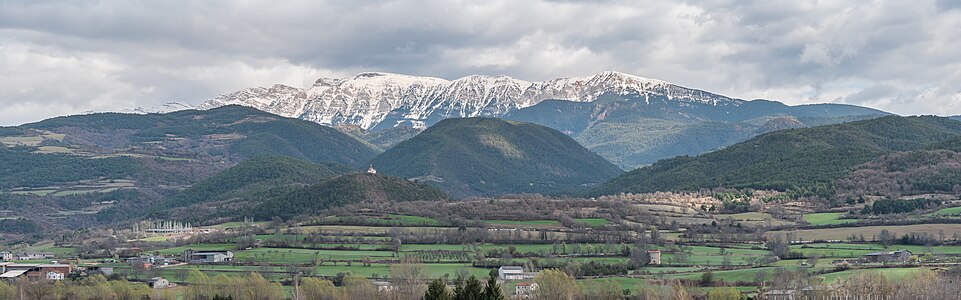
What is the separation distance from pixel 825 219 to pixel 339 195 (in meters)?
63.0

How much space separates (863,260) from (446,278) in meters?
34.1

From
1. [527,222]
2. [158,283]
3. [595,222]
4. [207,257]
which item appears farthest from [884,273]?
[207,257]

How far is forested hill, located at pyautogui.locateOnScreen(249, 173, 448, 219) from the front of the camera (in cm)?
16412

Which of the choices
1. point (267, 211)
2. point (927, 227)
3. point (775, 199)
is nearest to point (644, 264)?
point (927, 227)

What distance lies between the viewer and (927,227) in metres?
122

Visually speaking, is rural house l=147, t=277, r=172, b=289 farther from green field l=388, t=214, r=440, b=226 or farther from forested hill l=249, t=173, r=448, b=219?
forested hill l=249, t=173, r=448, b=219

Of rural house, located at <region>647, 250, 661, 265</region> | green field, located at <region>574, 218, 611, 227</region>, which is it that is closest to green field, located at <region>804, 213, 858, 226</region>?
green field, located at <region>574, 218, 611, 227</region>

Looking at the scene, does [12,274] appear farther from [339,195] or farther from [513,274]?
[339,195]

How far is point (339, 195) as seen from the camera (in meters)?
166

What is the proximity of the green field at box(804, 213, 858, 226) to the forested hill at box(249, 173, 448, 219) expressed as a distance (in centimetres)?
5522

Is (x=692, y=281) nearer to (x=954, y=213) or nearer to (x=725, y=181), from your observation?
(x=954, y=213)

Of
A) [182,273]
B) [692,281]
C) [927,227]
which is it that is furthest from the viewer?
[927,227]

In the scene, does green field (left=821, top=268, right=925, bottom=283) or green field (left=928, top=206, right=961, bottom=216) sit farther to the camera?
green field (left=928, top=206, right=961, bottom=216)

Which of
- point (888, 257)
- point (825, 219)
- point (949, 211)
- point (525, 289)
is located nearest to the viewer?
point (525, 289)
